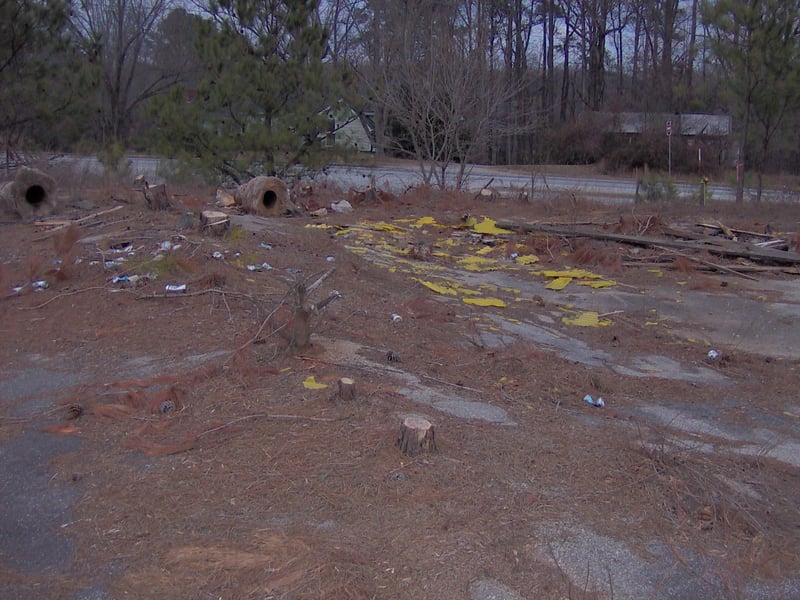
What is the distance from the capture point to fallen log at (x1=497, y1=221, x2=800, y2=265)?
1260cm

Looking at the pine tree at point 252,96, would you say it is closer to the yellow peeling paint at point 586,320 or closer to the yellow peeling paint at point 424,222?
the yellow peeling paint at point 424,222

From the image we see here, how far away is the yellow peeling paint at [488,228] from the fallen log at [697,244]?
0.43 m

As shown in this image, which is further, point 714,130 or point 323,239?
point 714,130

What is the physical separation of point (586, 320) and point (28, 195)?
9.37m

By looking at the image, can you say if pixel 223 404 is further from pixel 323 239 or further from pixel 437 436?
pixel 323 239

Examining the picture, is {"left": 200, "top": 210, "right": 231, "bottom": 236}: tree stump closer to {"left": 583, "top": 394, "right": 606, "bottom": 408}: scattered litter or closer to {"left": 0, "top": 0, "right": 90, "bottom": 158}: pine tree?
{"left": 583, "top": 394, "right": 606, "bottom": 408}: scattered litter

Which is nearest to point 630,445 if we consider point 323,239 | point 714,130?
point 323,239

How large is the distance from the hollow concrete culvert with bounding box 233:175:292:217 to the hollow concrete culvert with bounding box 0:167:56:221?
3.25m

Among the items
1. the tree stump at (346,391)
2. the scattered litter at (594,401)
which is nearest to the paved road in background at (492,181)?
the scattered litter at (594,401)

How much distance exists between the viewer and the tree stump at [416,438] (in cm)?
459

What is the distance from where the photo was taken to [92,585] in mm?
3412

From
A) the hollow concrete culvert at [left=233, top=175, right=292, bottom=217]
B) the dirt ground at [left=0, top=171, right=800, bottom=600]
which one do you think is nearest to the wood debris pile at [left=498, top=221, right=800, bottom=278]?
the dirt ground at [left=0, top=171, right=800, bottom=600]

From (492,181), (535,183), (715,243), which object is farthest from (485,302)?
(535,183)

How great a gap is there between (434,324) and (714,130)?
117ft
